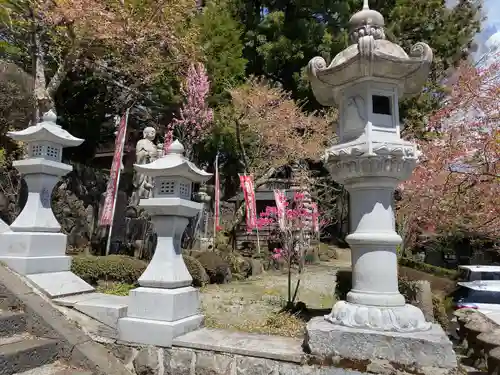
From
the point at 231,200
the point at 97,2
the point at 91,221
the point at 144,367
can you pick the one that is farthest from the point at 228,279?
the point at 231,200

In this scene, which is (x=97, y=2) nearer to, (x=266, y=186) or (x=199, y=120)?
(x=199, y=120)

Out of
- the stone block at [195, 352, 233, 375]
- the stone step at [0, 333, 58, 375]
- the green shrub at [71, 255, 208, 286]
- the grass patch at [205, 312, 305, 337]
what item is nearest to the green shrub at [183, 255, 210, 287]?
the green shrub at [71, 255, 208, 286]

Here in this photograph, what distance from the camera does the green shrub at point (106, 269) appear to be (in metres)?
7.84

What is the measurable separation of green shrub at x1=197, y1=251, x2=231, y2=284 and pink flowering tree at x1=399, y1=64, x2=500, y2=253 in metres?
5.84

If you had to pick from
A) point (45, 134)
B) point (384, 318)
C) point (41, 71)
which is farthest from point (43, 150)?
point (41, 71)

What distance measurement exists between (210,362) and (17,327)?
178cm

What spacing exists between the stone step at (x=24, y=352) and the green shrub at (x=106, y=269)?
4285 mm

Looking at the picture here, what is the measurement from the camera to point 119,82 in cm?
1434

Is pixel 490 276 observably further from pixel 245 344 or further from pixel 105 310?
pixel 105 310

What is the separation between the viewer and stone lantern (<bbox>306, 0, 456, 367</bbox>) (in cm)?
309

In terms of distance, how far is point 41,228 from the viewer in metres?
4.53

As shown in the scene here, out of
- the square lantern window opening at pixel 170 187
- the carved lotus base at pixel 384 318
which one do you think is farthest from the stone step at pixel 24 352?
the carved lotus base at pixel 384 318

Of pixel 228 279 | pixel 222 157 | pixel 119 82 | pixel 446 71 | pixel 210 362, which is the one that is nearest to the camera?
pixel 210 362

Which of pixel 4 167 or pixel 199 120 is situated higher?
pixel 199 120
